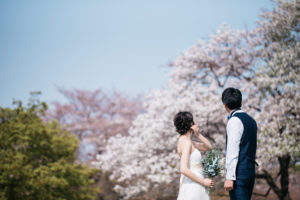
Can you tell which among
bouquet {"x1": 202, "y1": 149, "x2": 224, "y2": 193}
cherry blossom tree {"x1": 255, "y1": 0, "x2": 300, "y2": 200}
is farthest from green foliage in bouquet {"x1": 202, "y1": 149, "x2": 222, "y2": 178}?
cherry blossom tree {"x1": 255, "y1": 0, "x2": 300, "y2": 200}

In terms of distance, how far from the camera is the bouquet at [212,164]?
3947mm

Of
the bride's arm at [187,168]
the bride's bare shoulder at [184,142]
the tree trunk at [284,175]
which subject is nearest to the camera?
the bride's arm at [187,168]

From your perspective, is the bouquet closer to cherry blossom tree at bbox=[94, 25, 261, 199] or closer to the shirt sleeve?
the shirt sleeve

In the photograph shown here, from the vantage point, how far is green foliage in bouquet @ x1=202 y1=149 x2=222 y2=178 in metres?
3.95

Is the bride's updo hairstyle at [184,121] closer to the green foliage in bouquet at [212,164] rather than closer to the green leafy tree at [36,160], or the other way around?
the green foliage in bouquet at [212,164]

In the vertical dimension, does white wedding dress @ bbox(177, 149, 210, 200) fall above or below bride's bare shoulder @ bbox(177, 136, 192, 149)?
below

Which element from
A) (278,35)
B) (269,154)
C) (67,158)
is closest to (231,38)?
(278,35)

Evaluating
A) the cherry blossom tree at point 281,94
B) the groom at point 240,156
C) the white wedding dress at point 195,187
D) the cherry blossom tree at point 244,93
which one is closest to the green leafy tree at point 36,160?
the cherry blossom tree at point 244,93

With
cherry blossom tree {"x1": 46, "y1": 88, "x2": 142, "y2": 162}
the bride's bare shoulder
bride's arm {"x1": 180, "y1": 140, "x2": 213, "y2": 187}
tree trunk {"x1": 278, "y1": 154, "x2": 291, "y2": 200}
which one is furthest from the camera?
cherry blossom tree {"x1": 46, "y1": 88, "x2": 142, "y2": 162}

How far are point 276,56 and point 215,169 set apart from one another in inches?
282

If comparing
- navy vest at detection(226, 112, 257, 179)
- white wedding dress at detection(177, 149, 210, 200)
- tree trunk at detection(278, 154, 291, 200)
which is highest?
navy vest at detection(226, 112, 257, 179)

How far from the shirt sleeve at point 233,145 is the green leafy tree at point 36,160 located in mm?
10057

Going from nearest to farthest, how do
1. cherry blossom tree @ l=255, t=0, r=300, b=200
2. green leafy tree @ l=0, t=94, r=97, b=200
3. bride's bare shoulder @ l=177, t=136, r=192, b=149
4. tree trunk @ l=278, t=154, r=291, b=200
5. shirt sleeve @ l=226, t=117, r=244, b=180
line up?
1. shirt sleeve @ l=226, t=117, r=244, b=180
2. bride's bare shoulder @ l=177, t=136, r=192, b=149
3. cherry blossom tree @ l=255, t=0, r=300, b=200
4. tree trunk @ l=278, t=154, r=291, b=200
5. green leafy tree @ l=0, t=94, r=97, b=200

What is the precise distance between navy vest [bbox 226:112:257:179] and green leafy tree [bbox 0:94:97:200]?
10.1 meters
